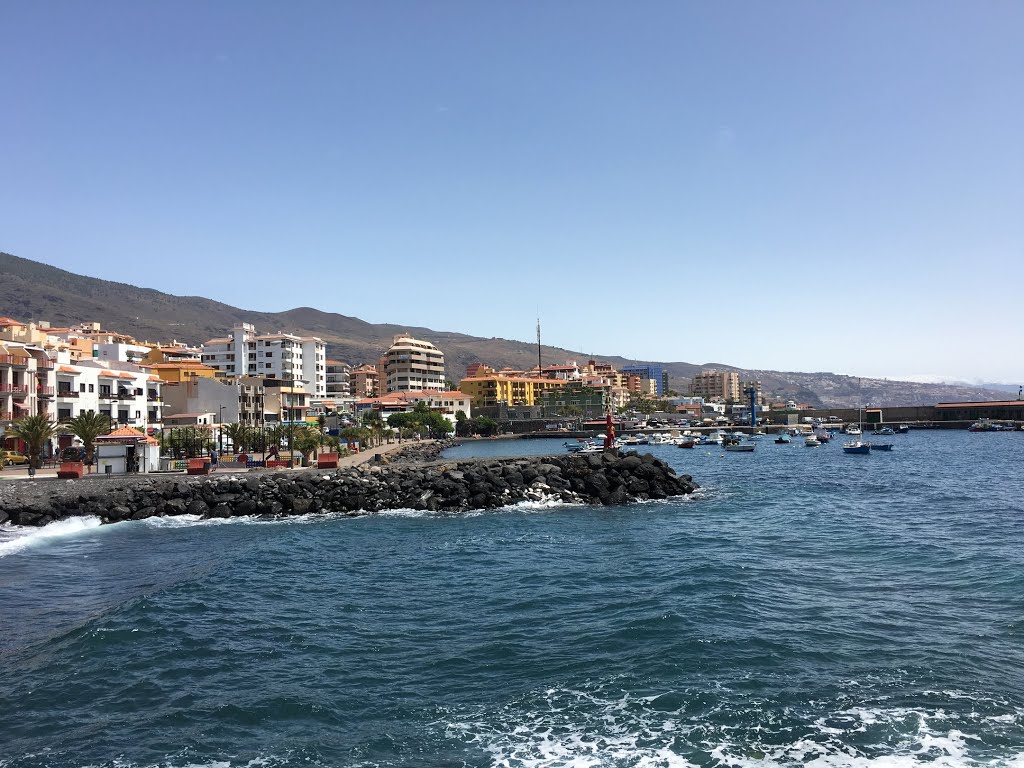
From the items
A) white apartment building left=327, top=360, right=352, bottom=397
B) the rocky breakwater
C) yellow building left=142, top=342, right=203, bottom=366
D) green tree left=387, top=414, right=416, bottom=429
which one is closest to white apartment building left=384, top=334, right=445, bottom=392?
white apartment building left=327, top=360, right=352, bottom=397

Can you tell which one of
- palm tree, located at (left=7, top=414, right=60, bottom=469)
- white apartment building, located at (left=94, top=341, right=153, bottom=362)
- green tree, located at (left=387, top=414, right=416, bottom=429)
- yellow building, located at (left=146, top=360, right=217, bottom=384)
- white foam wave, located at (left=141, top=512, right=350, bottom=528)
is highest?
white apartment building, located at (left=94, top=341, right=153, bottom=362)

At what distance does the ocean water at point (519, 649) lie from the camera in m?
12.3

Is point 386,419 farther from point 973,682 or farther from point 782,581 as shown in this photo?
point 973,682

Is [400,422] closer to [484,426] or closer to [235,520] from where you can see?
[484,426]

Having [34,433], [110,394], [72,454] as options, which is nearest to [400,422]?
[110,394]

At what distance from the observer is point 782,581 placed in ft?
75.8

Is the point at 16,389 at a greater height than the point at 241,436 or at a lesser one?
greater

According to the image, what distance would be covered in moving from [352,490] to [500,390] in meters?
129

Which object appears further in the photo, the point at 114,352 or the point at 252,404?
the point at 114,352

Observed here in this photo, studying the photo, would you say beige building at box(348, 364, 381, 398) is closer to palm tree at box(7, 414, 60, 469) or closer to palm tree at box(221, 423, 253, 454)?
palm tree at box(221, 423, 253, 454)

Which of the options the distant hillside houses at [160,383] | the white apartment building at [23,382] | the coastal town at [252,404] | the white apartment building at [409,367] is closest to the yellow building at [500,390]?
the coastal town at [252,404]

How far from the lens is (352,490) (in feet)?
143

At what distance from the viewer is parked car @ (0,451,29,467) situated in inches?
1905

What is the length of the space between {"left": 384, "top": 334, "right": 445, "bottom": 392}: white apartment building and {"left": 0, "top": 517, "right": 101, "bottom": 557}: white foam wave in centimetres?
11978
